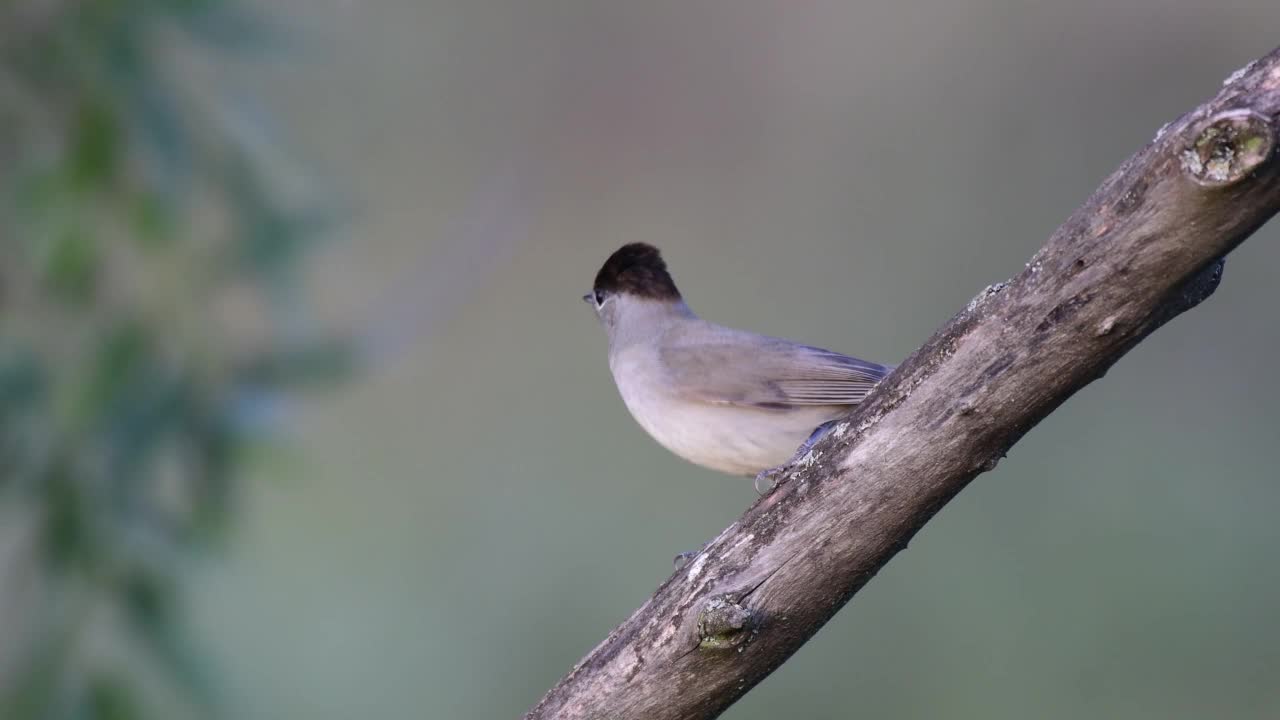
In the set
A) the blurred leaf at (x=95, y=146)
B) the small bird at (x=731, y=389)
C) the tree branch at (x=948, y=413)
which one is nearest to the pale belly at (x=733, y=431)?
the small bird at (x=731, y=389)

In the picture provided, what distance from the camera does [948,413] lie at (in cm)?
198

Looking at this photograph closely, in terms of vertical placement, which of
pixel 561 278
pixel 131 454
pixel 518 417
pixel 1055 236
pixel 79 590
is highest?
pixel 561 278

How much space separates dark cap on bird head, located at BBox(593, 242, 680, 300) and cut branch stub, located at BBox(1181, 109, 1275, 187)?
2.07m

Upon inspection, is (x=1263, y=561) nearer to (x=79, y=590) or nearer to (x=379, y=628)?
(x=379, y=628)

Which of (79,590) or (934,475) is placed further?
(79,590)

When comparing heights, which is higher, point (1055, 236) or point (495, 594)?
point (495, 594)

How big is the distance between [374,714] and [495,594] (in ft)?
2.79

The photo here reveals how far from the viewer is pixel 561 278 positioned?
275 inches

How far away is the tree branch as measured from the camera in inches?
66.8

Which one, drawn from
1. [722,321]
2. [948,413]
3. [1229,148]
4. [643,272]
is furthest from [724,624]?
[722,321]

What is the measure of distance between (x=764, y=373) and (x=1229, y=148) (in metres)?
1.66

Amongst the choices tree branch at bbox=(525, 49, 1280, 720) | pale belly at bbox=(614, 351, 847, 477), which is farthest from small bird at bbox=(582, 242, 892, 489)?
tree branch at bbox=(525, 49, 1280, 720)

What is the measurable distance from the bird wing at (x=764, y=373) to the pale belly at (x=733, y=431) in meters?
0.03

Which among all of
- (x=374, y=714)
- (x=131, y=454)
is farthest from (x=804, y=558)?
(x=374, y=714)
